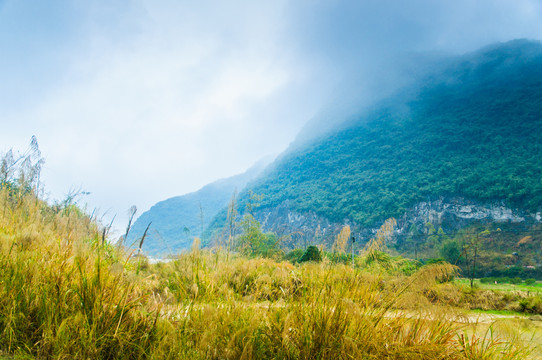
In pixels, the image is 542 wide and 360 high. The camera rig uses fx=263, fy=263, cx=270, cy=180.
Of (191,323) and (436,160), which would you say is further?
(436,160)

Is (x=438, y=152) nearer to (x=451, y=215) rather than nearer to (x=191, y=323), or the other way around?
(x=451, y=215)

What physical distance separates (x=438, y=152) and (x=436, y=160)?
365 cm

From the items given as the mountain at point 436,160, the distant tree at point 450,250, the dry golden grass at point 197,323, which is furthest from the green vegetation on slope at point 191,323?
the mountain at point 436,160

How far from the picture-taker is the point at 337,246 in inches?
113

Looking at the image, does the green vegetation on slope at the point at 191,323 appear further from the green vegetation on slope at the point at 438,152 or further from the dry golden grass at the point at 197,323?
the green vegetation on slope at the point at 438,152

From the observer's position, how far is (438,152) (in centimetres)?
8394

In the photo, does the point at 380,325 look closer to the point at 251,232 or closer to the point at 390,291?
the point at 390,291

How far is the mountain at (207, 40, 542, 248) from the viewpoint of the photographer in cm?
6712

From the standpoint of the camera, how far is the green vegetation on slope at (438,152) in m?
68.8

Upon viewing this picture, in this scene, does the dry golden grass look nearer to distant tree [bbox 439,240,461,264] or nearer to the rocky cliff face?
distant tree [bbox 439,240,461,264]

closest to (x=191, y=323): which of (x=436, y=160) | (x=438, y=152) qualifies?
(x=436, y=160)

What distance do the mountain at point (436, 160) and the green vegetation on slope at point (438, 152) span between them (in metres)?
0.30

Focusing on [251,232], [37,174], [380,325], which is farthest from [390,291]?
[251,232]

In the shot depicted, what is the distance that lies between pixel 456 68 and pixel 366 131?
214ft
